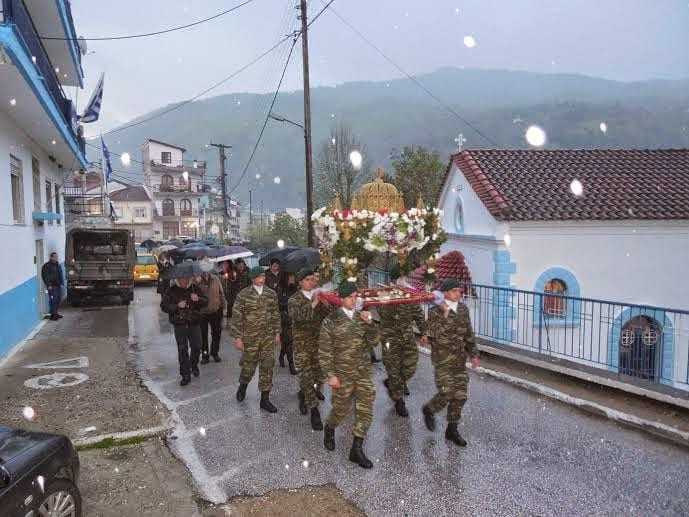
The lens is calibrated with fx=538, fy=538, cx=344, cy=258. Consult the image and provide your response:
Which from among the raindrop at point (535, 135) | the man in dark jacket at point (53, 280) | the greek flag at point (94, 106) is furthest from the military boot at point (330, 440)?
the raindrop at point (535, 135)

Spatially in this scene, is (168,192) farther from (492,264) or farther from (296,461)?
(296,461)

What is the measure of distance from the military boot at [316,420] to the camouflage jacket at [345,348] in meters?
1.20

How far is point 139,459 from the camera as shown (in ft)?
18.8

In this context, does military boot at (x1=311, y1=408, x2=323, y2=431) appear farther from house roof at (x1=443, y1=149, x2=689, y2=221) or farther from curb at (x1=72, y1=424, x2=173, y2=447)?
house roof at (x1=443, y1=149, x2=689, y2=221)

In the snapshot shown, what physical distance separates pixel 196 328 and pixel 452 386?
14.4 ft

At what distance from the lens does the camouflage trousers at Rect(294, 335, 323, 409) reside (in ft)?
22.3

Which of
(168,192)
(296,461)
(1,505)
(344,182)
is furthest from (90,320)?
(168,192)

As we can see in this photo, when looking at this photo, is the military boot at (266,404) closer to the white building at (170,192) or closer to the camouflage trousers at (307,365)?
the camouflage trousers at (307,365)

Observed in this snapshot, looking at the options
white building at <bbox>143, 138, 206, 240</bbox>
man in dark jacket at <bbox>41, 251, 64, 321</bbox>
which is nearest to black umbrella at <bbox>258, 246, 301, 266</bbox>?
man in dark jacket at <bbox>41, 251, 64, 321</bbox>

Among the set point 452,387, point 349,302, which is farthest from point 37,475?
point 452,387

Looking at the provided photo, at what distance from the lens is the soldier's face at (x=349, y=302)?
565 centimetres

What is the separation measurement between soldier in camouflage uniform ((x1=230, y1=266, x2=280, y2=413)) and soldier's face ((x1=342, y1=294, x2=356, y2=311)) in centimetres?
183

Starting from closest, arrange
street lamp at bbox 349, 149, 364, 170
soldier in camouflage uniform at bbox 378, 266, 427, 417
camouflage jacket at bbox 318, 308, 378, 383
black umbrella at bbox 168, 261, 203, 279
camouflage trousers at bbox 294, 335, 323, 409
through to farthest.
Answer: camouflage jacket at bbox 318, 308, 378, 383 → camouflage trousers at bbox 294, 335, 323, 409 → soldier in camouflage uniform at bbox 378, 266, 427, 417 → black umbrella at bbox 168, 261, 203, 279 → street lamp at bbox 349, 149, 364, 170

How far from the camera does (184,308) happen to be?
8297 mm
